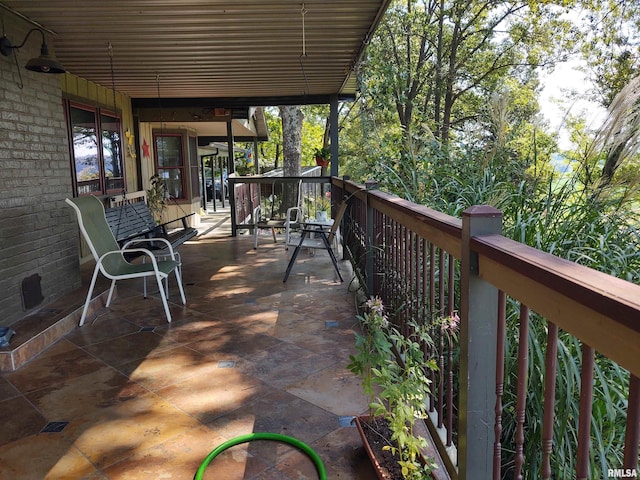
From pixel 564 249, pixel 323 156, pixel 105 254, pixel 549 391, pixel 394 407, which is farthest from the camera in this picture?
pixel 323 156

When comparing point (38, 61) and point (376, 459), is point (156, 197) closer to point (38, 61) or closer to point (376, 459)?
point (38, 61)

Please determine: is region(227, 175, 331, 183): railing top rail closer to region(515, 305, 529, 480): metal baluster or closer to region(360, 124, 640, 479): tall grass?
region(360, 124, 640, 479): tall grass

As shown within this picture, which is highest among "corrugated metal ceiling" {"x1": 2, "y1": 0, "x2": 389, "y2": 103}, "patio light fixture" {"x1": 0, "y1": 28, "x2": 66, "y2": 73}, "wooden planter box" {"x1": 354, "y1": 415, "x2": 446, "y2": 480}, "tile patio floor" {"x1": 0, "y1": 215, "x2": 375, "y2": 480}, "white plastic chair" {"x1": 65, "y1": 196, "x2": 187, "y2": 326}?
"corrugated metal ceiling" {"x1": 2, "y1": 0, "x2": 389, "y2": 103}

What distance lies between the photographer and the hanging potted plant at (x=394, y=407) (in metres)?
1.60

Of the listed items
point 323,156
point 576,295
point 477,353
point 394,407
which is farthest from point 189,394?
point 323,156

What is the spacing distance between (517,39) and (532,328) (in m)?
12.7

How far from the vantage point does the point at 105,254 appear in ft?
12.1

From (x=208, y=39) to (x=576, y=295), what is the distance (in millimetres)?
4414

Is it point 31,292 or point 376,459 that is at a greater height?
point 31,292

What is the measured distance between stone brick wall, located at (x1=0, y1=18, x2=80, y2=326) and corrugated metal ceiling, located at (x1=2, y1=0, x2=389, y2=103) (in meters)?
0.45

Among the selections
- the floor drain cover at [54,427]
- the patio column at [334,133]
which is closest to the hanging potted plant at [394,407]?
the floor drain cover at [54,427]

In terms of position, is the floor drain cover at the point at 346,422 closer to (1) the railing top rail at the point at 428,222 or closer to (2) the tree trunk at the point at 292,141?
(1) the railing top rail at the point at 428,222

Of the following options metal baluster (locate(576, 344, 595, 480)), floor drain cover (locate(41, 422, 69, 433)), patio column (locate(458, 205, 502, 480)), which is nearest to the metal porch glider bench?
floor drain cover (locate(41, 422, 69, 433))

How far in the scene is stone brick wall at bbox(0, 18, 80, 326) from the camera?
11.5 feet
